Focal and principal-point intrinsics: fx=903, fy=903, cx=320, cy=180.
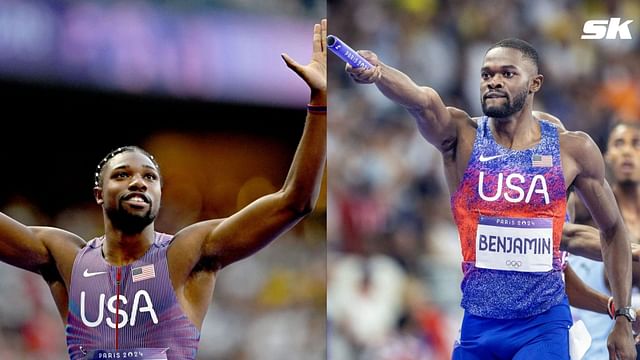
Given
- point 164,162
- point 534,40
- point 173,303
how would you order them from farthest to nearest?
point 534,40 < point 164,162 < point 173,303

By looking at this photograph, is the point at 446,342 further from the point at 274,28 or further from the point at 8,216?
the point at 8,216

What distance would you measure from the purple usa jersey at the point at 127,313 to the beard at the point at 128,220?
124mm

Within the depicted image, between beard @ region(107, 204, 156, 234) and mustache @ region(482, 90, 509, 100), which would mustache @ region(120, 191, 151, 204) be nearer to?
beard @ region(107, 204, 156, 234)

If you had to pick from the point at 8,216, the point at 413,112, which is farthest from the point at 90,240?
the point at 413,112

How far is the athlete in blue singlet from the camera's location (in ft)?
14.7

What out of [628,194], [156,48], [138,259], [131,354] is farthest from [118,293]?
[628,194]

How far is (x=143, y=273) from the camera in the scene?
4285 mm

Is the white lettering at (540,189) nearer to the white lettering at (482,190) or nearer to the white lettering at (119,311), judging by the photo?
the white lettering at (482,190)

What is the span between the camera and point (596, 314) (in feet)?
15.7

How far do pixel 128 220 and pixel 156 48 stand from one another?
90cm

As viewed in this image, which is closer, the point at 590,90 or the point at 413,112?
the point at 413,112

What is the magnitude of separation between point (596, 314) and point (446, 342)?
2.96 feet

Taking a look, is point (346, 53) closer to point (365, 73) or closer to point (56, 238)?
point (365, 73)

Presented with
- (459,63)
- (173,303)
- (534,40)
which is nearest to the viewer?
(173,303)
